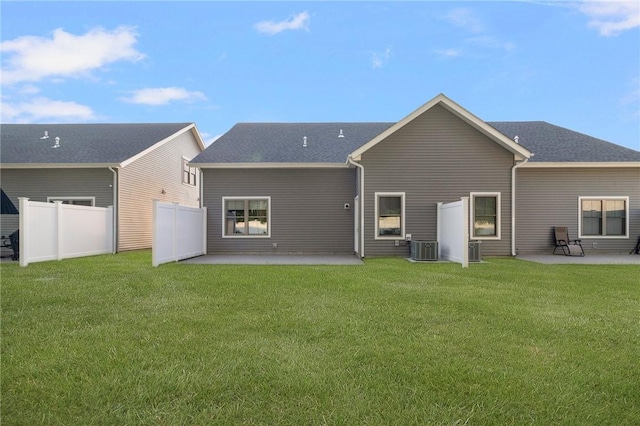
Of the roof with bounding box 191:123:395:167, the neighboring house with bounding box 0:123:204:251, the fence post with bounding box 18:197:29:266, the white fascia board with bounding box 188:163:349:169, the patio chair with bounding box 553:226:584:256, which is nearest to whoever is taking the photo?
the fence post with bounding box 18:197:29:266

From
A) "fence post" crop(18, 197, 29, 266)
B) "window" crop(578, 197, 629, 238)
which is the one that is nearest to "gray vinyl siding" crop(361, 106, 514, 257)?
"window" crop(578, 197, 629, 238)

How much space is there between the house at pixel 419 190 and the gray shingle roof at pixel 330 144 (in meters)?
0.08

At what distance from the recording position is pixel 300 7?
11.9 meters

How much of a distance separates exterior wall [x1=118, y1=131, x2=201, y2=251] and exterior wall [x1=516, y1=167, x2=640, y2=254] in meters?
13.6

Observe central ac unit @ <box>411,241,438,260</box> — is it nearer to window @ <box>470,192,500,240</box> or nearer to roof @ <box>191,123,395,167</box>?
window @ <box>470,192,500,240</box>

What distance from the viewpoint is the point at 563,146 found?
15.4 metres

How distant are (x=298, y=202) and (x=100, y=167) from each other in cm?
793

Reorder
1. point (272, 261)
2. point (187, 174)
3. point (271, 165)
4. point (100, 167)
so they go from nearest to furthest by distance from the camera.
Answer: point (272, 261), point (271, 165), point (100, 167), point (187, 174)

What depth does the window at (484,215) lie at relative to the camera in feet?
44.1

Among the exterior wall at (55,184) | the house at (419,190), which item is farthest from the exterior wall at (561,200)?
the exterior wall at (55,184)

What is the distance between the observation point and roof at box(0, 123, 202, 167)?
15352mm

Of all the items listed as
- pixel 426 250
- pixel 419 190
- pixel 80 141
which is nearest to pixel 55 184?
pixel 80 141

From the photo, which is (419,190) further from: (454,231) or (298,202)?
(298,202)

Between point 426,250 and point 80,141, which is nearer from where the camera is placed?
point 426,250
